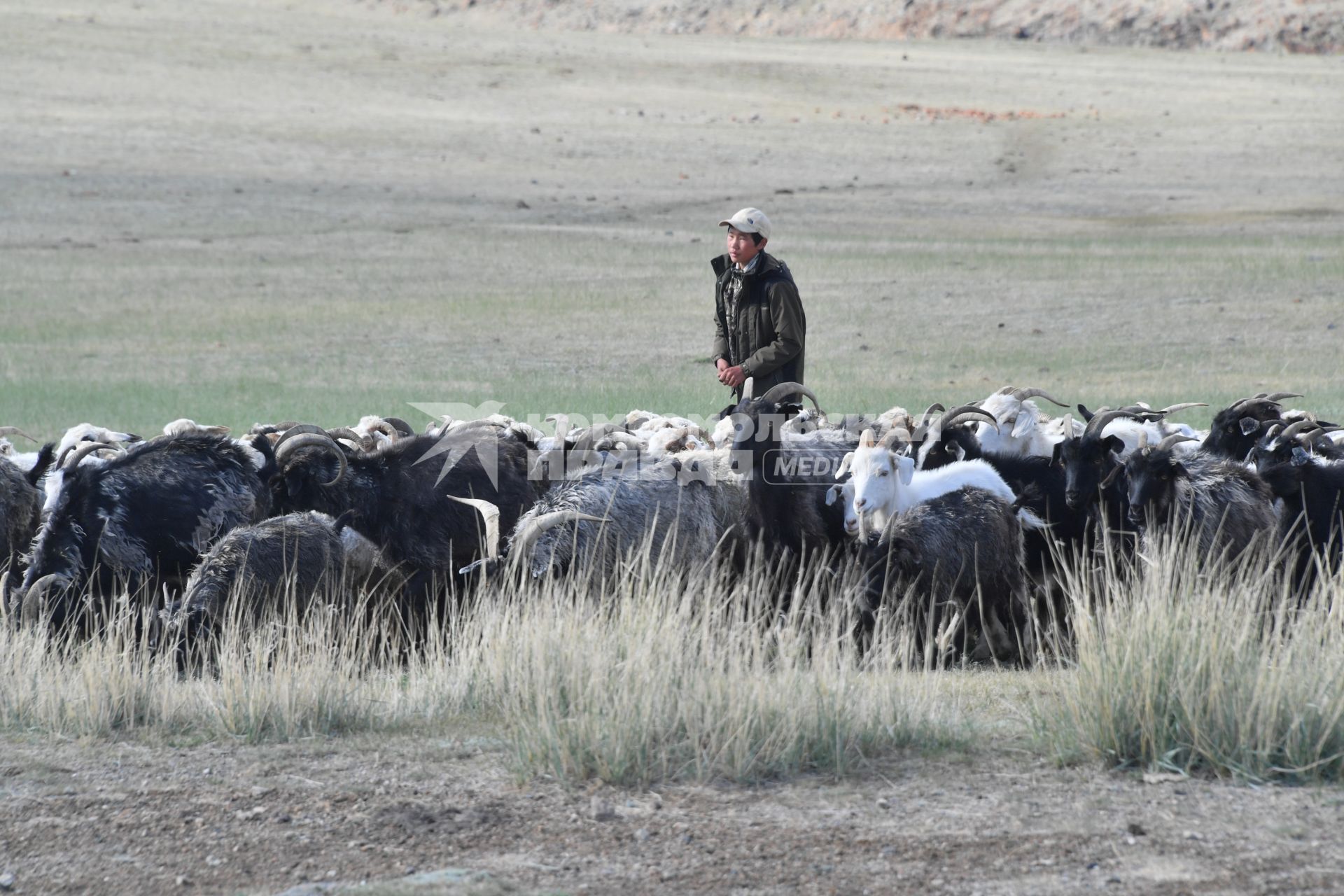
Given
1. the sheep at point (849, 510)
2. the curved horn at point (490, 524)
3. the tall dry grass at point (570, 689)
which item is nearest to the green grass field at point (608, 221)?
the curved horn at point (490, 524)

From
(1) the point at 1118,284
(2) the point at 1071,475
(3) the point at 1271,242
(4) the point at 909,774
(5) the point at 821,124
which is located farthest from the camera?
(5) the point at 821,124

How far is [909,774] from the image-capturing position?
614 cm

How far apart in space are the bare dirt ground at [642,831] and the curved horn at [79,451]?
419 centimetres

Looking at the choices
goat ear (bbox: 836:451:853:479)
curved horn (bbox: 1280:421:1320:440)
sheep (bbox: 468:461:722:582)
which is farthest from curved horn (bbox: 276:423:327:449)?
curved horn (bbox: 1280:421:1320:440)

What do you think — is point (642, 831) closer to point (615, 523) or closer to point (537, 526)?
point (537, 526)

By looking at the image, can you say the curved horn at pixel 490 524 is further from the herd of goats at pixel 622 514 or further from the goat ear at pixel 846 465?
the goat ear at pixel 846 465

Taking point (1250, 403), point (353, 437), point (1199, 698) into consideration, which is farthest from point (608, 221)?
point (1199, 698)

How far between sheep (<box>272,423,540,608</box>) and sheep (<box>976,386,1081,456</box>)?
11.2 feet

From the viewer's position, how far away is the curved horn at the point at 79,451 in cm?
1034

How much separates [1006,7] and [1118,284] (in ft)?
170

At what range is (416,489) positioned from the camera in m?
9.73

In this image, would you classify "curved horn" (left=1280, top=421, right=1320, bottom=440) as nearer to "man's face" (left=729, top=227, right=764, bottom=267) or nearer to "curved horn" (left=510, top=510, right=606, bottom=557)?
"man's face" (left=729, top=227, right=764, bottom=267)

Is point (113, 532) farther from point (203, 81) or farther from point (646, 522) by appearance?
point (203, 81)

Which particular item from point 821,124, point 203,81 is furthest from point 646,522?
point 203,81
